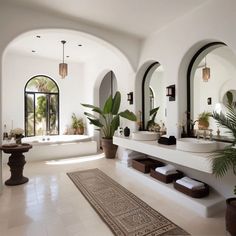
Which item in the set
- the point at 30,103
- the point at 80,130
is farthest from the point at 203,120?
the point at 30,103

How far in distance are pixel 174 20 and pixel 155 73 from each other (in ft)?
4.19

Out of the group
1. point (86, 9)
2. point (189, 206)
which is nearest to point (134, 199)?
point (189, 206)

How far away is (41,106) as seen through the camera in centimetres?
682

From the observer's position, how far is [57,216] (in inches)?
98.7

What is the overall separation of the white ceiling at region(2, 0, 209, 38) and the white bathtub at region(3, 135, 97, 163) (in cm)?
351

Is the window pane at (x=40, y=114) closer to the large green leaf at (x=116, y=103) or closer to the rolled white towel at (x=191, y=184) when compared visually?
the large green leaf at (x=116, y=103)

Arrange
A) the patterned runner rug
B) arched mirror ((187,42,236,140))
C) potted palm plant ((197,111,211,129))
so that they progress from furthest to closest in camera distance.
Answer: potted palm plant ((197,111,211,129)) → arched mirror ((187,42,236,140)) → the patterned runner rug

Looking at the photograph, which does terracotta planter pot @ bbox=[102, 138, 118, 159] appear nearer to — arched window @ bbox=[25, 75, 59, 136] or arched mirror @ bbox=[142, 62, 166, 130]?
arched mirror @ bbox=[142, 62, 166, 130]

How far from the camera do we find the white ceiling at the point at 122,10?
10.00 ft

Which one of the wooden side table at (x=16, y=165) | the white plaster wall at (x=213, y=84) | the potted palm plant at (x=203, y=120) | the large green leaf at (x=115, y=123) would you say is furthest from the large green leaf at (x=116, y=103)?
the wooden side table at (x=16, y=165)

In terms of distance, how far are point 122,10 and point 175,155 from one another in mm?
2577

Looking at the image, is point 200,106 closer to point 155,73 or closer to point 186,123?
point 186,123

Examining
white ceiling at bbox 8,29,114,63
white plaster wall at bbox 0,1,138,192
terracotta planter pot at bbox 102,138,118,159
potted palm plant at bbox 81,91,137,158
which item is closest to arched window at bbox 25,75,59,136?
white ceiling at bbox 8,29,114,63

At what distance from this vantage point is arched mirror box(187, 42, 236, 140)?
3033 millimetres
